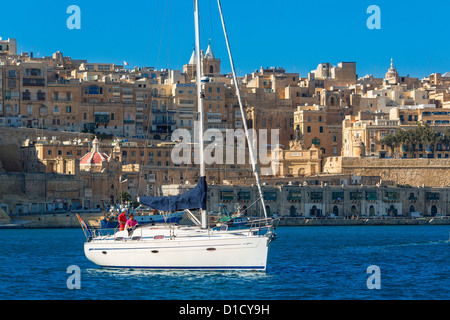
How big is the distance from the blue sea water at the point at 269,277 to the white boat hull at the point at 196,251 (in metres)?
0.48

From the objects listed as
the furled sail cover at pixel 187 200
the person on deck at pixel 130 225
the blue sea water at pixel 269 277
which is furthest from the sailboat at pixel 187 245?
the blue sea water at pixel 269 277

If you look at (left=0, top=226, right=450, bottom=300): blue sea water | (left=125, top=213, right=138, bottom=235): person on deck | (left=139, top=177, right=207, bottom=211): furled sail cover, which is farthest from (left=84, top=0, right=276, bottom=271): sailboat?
(left=0, top=226, right=450, bottom=300): blue sea water

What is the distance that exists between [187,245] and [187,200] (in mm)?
2190

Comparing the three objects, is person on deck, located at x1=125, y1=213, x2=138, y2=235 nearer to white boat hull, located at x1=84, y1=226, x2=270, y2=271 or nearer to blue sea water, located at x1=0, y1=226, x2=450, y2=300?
white boat hull, located at x1=84, y1=226, x2=270, y2=271

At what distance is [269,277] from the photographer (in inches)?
1305

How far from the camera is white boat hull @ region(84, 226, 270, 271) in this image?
31500mm

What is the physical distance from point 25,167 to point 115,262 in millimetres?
52653

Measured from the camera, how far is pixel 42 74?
92250mm

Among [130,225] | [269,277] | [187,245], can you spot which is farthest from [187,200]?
[269,277]

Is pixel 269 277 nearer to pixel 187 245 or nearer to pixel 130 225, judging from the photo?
pixel 187 245

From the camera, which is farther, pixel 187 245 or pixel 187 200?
pixel 187 200

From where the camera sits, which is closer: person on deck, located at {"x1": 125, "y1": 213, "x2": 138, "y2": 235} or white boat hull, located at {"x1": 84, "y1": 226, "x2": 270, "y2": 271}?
white boat hull, located at {"x1": 84, "y1": 226, "x2": 270, "y2": 271}

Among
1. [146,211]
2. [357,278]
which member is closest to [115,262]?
[357,278]
